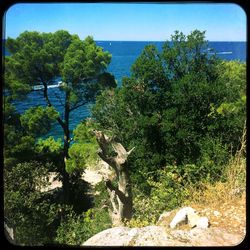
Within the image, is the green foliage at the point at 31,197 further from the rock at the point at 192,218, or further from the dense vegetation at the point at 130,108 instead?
the rock at the point at 192,218

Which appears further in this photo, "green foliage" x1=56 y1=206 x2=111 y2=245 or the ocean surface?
the ocean surface

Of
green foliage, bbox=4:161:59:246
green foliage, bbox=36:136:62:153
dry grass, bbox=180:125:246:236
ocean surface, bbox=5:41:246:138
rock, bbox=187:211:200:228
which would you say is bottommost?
green foliage, bbox=4:161:59:246

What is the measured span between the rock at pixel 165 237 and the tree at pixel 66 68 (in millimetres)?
4605

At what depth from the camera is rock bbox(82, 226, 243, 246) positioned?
201cm

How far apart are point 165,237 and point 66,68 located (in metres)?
5.93

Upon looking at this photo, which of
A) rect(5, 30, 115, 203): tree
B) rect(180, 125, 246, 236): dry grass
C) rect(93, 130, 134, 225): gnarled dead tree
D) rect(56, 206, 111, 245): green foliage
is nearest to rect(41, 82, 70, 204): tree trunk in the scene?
rect(5, 30, 115, 203): tree

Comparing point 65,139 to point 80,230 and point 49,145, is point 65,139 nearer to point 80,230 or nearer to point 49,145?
point 49,145

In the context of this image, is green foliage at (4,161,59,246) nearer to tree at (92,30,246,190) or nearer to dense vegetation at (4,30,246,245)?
dense vegetation at (4,30,246,245)

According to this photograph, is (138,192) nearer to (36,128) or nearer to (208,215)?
(36,128)

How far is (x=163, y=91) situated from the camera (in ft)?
22.9

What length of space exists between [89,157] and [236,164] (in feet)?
14.1

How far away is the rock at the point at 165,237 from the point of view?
201 cm

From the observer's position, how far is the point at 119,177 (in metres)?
4.62

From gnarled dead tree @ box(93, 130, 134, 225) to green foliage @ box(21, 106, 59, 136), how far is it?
1875 millimetres
